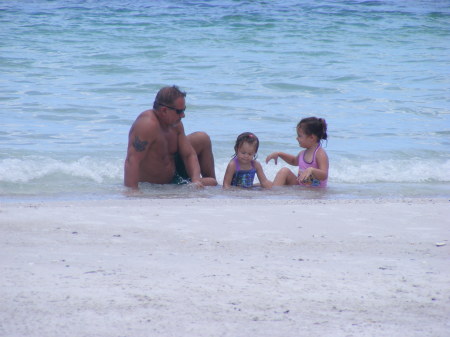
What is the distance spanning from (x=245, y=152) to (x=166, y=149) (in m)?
0.69

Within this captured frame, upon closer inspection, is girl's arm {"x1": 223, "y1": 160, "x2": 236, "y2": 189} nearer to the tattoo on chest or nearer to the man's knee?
the man's knee

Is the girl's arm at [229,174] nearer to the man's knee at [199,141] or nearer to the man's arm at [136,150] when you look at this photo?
the man's knee at [199,141]

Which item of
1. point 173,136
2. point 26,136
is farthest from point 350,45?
point 173,136

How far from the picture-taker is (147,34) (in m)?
17.0

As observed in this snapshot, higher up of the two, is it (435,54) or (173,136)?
(435,54)

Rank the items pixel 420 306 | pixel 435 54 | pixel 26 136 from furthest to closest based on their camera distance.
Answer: pixel 435 54 → pixel 26 136 → pixel 420 306

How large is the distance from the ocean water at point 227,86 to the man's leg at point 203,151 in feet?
1.45

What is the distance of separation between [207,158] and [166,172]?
1.56 feet

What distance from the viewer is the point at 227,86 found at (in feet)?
38.9

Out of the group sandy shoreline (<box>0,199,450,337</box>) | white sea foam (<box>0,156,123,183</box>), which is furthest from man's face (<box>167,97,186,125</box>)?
sandy shoreline (<box>0,199,450,337</box>)

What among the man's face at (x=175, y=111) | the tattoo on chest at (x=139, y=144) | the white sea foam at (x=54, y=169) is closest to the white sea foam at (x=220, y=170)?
the white sea foam at (x=54, y=169)

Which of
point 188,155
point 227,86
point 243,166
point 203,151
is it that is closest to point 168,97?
point 188,155

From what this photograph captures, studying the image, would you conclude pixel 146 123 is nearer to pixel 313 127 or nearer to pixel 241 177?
pixel 241 177

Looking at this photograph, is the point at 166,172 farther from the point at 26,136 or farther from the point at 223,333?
the point at 223,333
